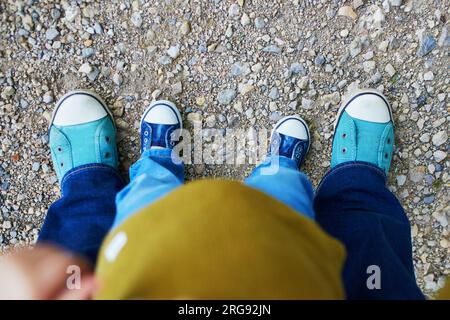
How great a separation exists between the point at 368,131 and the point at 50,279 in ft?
3.21

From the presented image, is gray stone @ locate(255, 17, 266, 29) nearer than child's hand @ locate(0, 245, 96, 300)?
No

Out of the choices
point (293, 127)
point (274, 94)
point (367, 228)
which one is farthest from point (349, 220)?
point (274, 94)

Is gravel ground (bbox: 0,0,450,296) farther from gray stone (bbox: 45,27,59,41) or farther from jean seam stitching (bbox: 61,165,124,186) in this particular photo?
jean seam stitching (bbox: 61,165,124,186)

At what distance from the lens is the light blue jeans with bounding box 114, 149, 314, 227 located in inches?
34.9

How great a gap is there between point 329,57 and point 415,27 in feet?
0.86

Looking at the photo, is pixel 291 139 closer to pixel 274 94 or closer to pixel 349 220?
pixel 274 94

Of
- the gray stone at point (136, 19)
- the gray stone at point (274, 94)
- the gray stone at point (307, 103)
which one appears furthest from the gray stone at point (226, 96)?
the gray stone at point (136, 19)

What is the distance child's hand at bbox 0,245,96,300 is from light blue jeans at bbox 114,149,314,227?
180 mm

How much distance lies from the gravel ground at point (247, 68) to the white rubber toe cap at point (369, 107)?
0.13 ft

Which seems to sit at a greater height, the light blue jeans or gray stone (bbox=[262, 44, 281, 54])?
gray stone (bbox=[262, 44, 281, 54])

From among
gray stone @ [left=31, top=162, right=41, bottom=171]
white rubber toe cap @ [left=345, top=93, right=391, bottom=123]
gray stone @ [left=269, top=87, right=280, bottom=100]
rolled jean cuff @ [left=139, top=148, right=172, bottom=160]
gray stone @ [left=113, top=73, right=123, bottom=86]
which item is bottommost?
gray stone @ [left=31, top=162, right=41, bottom=171]

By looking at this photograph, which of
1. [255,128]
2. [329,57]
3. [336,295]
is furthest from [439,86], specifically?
[336,295]

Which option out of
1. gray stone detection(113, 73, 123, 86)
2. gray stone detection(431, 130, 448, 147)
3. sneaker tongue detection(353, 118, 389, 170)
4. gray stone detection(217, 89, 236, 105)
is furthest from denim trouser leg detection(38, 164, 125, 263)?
gray stone detection(431, 130, 448, 147)
